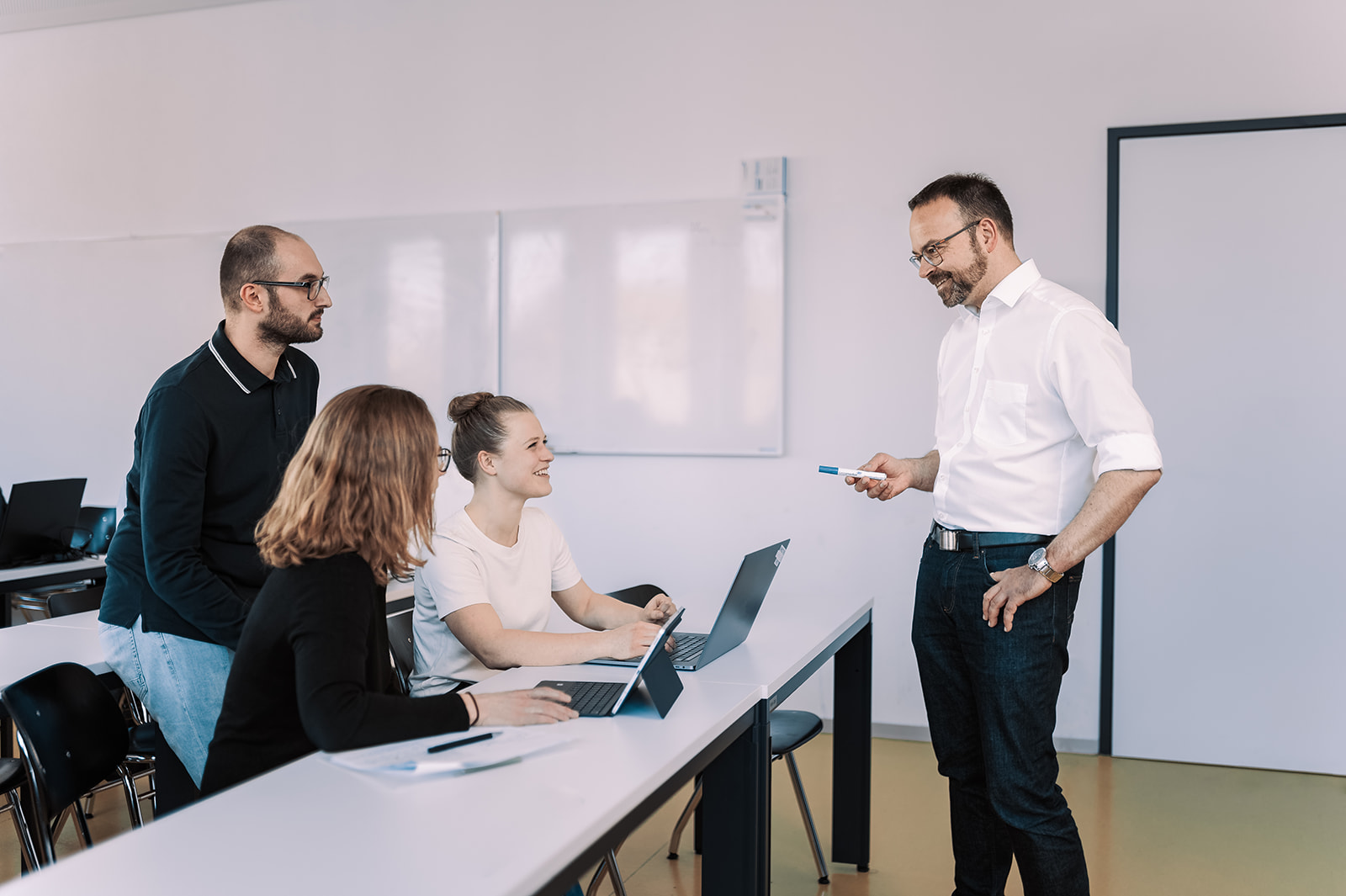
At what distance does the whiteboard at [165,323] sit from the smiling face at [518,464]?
2218 millimetres

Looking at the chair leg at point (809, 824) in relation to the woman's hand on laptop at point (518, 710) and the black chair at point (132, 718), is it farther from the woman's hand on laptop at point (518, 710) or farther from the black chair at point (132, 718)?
the black chair at point (132, 718)

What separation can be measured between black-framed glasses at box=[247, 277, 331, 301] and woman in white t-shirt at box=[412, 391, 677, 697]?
40 centimetres

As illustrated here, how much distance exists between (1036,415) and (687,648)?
0.88m

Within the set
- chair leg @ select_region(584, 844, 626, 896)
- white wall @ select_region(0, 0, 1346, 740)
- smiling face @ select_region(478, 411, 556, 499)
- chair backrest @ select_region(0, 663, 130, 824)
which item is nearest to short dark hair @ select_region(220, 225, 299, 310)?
smiling face @ select_region(478, 411, 556, 499)

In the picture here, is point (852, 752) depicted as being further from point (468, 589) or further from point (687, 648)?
point (468, 589)

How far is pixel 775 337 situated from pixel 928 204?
1.93m

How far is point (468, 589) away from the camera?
2.12 metres

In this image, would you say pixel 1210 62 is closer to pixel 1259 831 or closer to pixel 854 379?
pixel 854 379

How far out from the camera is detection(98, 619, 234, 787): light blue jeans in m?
2.13

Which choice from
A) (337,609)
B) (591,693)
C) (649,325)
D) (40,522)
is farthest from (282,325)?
(40,522)

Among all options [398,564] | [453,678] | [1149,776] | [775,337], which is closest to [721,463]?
[775,337]

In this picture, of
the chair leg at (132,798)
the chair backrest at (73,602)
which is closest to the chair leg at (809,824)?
the chair leg at (132,798)

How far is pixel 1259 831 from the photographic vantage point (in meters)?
3.16

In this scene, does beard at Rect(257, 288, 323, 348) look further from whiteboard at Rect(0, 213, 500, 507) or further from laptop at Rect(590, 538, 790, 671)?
whiteboard at Rect(0, 213, 500, 507)
